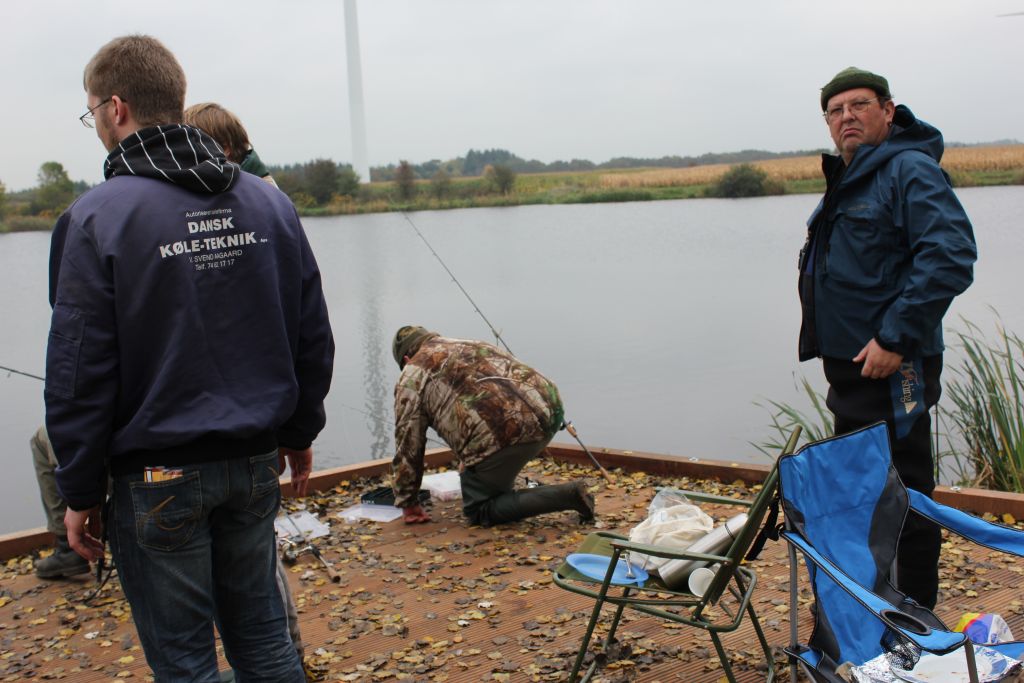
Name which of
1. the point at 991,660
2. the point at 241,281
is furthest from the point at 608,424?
the point at 241,281

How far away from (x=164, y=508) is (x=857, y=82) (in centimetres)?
253

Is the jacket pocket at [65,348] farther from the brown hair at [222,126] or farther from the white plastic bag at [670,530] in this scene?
the white plastic bag at [670,530]

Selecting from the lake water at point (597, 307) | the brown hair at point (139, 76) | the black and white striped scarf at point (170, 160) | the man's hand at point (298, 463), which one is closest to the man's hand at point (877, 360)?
the man's hand at point (298, 463)

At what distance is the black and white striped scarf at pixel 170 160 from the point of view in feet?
6.90

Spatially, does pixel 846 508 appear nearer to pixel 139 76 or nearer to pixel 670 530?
pixel 670 530

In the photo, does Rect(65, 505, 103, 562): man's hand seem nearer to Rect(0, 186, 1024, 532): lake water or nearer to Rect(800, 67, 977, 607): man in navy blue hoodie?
Rect(800, 67, 977, 607): man in navy blue hoodie

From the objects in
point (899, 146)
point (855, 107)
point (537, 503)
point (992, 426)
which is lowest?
point (537, 503)

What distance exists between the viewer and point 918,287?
2945 mm

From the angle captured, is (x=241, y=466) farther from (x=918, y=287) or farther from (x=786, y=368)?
(x=786, y=368)

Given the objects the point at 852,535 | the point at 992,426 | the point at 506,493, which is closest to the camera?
the point at 852,535

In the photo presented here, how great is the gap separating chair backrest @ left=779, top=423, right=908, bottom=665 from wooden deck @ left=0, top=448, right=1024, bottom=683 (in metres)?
0.57

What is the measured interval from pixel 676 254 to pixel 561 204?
276cm

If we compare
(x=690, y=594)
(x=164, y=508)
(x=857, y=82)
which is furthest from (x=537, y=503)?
(x=164, y=508)

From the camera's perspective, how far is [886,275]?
10.2 feet
